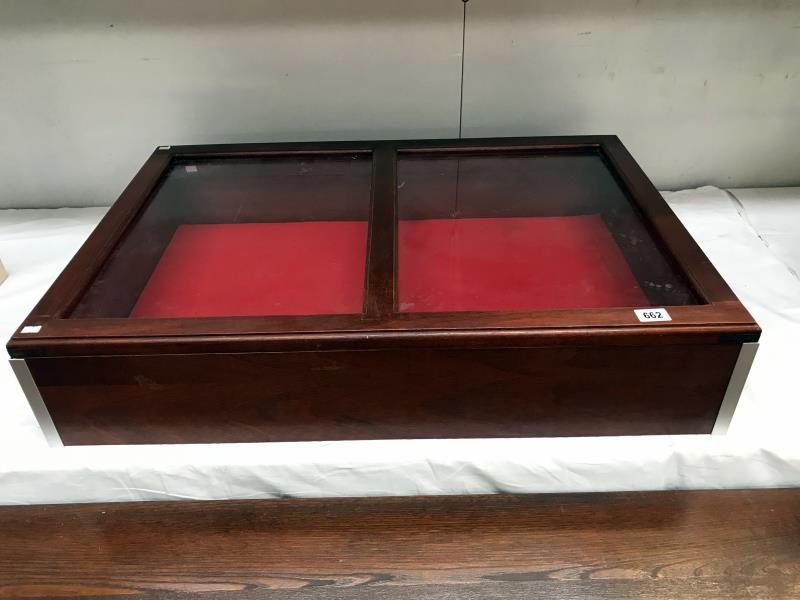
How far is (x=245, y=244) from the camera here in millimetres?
1299

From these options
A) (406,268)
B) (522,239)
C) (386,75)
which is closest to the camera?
(406,268)

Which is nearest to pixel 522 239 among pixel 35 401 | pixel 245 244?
pixel 245 244

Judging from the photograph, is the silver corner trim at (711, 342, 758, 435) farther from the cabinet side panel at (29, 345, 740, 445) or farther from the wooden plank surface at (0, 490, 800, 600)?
the wooden plank surface at (0, 490, 800, 600)

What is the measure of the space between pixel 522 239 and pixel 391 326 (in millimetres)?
463

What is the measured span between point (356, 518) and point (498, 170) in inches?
32.5

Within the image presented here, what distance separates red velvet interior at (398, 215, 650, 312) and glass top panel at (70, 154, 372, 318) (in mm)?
107

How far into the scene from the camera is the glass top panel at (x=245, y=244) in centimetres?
107

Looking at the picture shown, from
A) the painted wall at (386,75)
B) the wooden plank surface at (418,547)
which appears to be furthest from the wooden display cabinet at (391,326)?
the painted wall at (386,75)

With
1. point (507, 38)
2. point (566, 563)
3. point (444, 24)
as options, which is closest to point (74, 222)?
point (444, 24)

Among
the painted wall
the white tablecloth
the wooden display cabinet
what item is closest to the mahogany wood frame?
Answer: the wooden display cabinet

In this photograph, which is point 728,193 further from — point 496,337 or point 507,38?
point 496,337

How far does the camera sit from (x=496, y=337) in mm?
914

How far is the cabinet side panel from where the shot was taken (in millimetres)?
941

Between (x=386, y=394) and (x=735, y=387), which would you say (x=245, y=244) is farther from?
(x=735, y=387)
